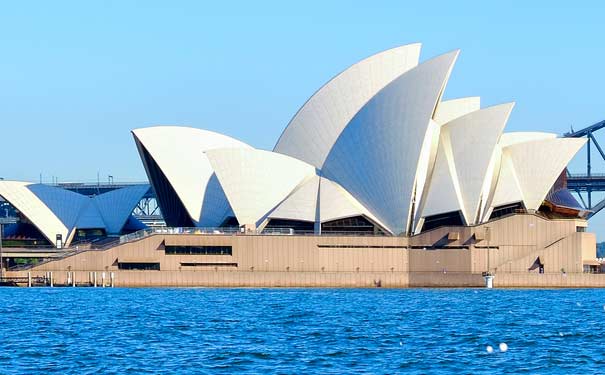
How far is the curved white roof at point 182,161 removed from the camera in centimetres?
9575

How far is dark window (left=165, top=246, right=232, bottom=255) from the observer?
92.1 metres

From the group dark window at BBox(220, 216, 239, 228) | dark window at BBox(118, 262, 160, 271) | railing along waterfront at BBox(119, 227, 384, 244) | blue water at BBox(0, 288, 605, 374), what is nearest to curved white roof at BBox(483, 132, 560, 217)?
railing along waterfront at BBox(119, 227, 384, 244)

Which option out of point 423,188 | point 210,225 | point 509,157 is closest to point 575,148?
point 509,157

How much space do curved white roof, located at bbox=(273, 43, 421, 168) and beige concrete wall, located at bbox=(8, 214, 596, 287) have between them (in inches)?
284

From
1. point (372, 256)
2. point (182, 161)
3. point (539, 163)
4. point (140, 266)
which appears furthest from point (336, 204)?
point (539, 163)

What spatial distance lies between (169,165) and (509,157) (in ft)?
79.2

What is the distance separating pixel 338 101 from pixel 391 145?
252 inches

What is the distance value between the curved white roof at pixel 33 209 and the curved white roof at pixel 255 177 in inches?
599

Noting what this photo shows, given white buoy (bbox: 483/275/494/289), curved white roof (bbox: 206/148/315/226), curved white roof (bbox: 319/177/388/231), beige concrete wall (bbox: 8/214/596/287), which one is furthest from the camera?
curved white roof (bbox: 206/148/315/226)

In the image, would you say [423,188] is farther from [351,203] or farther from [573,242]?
[573,242]

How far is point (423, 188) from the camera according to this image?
92188 millimetres

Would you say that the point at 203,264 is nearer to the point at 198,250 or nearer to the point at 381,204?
the point at 198,250

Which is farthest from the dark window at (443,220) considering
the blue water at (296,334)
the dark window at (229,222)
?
the blue water at (296,334)

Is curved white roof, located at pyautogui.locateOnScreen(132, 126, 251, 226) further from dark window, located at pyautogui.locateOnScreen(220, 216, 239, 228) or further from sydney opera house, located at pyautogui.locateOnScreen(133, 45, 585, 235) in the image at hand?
dark window, located at pyautogui.locateOnScreen(220, 216, 239, 228)
